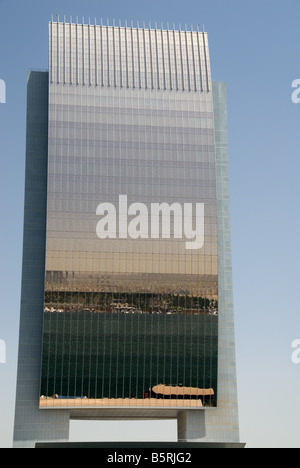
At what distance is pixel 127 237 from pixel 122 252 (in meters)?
2.82

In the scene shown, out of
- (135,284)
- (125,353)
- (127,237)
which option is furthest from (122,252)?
(125,353)

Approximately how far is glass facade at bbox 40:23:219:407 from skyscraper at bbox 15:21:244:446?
21cm

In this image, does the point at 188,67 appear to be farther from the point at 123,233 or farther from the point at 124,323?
the point at 124,323

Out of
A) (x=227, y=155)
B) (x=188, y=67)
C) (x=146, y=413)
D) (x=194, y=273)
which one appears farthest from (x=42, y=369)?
(x=188, y=67)

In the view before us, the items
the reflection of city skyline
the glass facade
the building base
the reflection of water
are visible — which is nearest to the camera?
the building base

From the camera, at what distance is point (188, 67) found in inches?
5517

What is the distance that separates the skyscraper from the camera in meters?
128

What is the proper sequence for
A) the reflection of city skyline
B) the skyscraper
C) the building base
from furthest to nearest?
1. the skyscraper
2. the reflection of city skyline
3. the building base

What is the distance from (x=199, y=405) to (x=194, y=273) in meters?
22.5

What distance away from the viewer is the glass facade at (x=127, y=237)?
12812 cm

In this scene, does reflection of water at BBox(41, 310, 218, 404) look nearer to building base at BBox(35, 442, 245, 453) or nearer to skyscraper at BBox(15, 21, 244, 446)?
skyscraper at BBox(15, 21, 244, 446)

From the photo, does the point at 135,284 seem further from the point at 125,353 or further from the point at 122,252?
the point at 125,353

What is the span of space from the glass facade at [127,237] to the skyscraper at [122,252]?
21cm

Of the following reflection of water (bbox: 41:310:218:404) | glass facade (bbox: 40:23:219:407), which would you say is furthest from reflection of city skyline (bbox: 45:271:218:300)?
reflection of water (bbox: 41:310:218:404)
